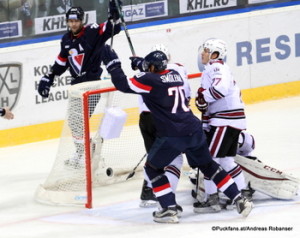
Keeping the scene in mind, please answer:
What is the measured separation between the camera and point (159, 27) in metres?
11.0

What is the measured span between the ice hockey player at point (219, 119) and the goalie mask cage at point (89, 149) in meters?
0.83

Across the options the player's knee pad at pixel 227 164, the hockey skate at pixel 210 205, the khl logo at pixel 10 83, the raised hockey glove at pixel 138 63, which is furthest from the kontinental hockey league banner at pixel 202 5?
the hockey skate at pixel 210 205

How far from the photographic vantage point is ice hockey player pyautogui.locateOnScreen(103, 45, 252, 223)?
7043 millimetres

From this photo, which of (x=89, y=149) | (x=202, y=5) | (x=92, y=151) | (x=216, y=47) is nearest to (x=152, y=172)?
(x=89, y=149)

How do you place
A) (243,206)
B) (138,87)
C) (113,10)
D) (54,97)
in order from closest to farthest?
(138,87) → (243,206) → (113,10) → (54,97)

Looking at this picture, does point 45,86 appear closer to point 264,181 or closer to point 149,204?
point 149,204

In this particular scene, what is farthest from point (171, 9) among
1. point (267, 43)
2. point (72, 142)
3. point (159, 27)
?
point (72, 142)

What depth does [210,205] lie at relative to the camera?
7.50 metres

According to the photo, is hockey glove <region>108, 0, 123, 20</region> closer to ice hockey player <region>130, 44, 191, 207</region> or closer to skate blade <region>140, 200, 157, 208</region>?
ice hockey player <region>130, 44, 191, 207</region>

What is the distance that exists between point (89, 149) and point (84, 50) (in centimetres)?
137

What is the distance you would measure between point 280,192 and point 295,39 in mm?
4501

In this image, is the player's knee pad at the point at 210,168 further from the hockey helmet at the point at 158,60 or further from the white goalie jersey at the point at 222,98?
the hockey helmet at the point at 158,60

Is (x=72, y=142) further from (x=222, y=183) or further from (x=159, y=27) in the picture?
(x=159, y=27)

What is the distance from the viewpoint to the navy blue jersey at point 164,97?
7020mm
